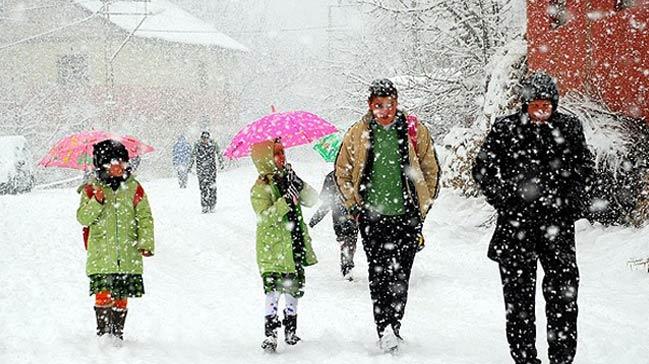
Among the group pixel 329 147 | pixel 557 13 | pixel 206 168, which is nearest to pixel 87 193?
pixel 329 147

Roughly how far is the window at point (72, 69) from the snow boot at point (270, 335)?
40830mm

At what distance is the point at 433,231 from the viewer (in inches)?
540

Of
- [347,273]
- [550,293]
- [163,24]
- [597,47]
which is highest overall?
[163,24]

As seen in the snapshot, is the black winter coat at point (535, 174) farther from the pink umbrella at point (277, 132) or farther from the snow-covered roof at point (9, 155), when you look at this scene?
the snow-covered roof at point (9, 155)

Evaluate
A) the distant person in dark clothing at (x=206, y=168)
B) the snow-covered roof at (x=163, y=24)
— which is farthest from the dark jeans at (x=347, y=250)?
the snow-covered roof at (x=163, y=24)

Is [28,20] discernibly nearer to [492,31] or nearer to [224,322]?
[492,31]

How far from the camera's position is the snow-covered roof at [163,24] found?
45656 millimetres

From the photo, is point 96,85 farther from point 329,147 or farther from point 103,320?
point 103,320

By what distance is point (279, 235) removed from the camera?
602 cm

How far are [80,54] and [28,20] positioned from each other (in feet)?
10.7

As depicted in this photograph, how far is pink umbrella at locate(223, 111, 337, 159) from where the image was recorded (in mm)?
6457

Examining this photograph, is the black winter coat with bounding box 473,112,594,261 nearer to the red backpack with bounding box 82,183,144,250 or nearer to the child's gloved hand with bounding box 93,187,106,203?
the red backpack with bounding box 82,183,144,250

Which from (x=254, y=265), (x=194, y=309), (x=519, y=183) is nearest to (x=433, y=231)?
(x=254, y=265)

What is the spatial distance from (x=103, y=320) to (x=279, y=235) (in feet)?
5.26
